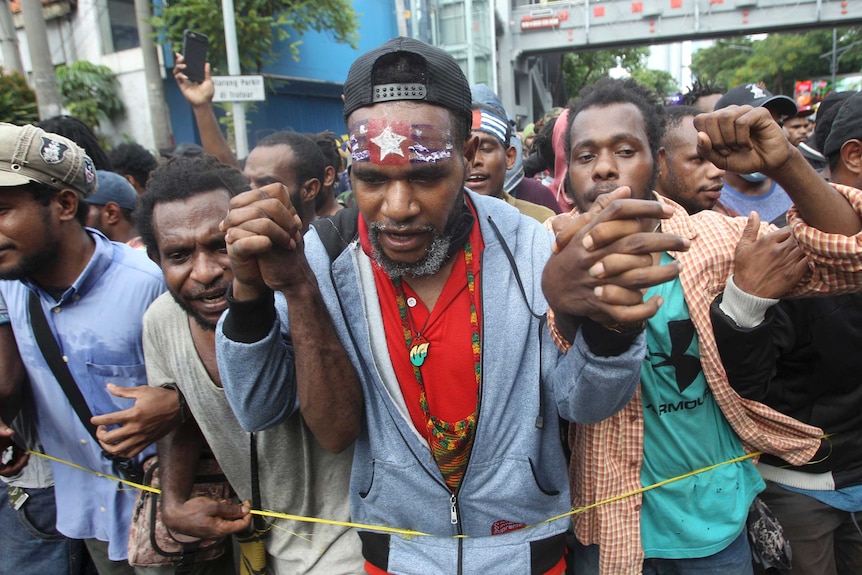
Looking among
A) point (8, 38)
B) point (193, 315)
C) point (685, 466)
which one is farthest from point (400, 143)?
point (8, 38)

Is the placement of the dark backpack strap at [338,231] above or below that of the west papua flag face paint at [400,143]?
below

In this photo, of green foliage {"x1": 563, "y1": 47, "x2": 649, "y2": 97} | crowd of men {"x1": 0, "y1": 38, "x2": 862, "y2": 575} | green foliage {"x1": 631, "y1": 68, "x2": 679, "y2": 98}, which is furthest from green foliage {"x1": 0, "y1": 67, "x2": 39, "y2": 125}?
green foliage {"x1": 631, "y1": 68, "x2": 679, "y2": 98}

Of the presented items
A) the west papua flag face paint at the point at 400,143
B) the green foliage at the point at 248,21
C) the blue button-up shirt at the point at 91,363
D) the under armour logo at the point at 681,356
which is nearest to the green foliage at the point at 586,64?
the green foliage at the point at 248,21

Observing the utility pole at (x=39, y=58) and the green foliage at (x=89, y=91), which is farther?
the green foliage at (x=89, y=91)

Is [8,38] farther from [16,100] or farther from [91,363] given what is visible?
[91,363]

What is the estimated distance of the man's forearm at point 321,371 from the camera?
4.92 feet

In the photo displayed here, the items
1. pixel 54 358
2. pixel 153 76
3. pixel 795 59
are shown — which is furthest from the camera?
pixel 795 59

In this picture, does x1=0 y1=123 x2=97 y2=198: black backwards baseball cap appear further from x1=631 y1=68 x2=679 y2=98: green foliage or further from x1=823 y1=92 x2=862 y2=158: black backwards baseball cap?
x1=631 y1=68 x2=679 y2=98: green foliage

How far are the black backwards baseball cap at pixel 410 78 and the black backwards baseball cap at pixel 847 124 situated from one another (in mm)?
1547

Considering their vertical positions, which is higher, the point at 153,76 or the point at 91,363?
the point at 153,76

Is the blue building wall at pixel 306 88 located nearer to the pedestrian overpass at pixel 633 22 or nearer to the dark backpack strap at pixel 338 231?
the pedestrian overpass at pixel 633 22

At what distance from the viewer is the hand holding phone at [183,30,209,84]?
446 centimetres

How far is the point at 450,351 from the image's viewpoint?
160 cm

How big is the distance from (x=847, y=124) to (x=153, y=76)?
1151 cm
